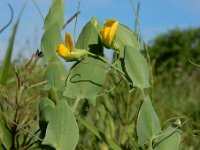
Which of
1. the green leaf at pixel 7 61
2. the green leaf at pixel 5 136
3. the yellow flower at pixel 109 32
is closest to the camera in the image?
the yellow flower at pixel 109 32

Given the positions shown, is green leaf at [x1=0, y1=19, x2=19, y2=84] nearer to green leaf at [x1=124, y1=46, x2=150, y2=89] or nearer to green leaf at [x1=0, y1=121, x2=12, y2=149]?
green leaf at [x1=0, y1=121, x2=12, y2=149]

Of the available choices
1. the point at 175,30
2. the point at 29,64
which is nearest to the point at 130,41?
the point at 29,64

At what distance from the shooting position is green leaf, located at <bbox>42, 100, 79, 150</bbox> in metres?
0.50

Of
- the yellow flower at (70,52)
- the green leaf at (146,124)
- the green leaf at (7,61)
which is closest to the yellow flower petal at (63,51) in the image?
the yellow flower at (70,52)

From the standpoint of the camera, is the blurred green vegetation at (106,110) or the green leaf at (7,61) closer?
the blurred green vegetation at (106,110)

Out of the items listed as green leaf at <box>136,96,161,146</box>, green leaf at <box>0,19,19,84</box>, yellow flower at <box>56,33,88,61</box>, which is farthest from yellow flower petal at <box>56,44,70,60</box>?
green leaf at <box>0,19,19,84</box>

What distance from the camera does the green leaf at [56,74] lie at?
0.56 metres

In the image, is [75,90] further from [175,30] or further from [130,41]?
[175,30]

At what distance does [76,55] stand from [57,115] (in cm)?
7

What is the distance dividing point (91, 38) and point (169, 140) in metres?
0.15

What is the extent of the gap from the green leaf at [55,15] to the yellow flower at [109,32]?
0.30 feet

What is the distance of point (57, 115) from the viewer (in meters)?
0.51

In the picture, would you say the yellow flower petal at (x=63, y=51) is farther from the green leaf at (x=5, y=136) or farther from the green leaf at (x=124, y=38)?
the green leaf at (x=5, y=136)

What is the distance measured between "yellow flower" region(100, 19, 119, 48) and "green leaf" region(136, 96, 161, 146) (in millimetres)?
79
